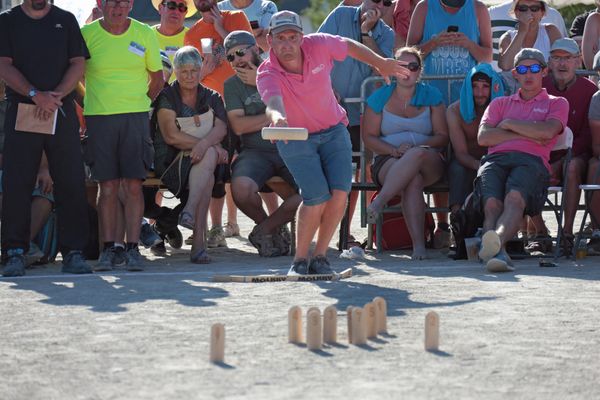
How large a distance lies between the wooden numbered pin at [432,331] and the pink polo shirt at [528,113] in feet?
13.6

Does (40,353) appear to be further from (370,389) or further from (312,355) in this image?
(370,389)

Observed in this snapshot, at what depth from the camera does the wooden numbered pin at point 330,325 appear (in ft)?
19.7

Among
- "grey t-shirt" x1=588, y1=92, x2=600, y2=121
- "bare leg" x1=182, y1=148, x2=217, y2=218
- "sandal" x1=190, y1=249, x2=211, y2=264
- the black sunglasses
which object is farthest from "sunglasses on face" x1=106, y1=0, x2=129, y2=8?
"grey t-shirt" x1=588, y1=92, x2=600, y2=121

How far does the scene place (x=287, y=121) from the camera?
8.23 m

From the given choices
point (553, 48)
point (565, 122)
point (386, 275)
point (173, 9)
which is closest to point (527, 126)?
point (565, 122)

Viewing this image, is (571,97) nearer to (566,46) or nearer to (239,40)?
(566,46)

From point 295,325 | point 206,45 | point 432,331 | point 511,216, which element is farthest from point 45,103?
point 432,331

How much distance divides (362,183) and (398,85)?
876 mm

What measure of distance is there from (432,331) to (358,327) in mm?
365

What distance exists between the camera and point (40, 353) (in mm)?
5973

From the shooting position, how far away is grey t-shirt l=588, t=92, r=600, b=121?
10242mm

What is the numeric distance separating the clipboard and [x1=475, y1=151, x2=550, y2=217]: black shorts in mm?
3253

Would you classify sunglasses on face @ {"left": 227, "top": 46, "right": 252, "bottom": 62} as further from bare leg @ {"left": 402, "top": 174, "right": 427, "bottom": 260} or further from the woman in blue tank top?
bare leg @ {"left": 402, "top": 174, "right": 427, "bottom": 260}

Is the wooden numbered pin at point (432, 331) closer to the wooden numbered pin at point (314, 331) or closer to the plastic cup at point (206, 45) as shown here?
the wooden numbered pin at point (314, 331)
